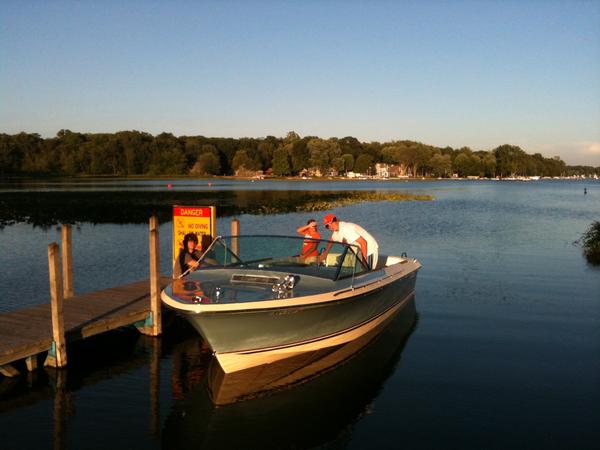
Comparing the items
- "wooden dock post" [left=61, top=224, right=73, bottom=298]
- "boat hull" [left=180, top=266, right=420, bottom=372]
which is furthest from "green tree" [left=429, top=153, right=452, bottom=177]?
"boat hull" [left=180, top=266, right=420, bottom=372]

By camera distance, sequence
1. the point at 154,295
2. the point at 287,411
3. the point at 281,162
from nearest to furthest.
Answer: the point at 287,411 < the point at 154,295 < the point at 281,162

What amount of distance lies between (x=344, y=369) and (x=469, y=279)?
940cm

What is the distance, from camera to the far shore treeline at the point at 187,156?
158 m

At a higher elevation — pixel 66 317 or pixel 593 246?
pixel 66 317

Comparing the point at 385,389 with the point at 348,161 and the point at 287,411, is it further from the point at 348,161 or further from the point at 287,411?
the point at 348,161

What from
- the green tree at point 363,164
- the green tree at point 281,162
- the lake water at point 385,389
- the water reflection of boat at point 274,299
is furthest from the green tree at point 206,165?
the water reflection of boat at point 274,299

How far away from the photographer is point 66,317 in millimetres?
10617

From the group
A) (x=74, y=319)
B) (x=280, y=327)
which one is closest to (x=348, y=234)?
(x=280, y=327)

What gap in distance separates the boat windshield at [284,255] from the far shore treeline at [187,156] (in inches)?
6149

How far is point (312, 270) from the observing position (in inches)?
382

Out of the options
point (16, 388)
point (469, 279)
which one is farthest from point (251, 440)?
point (469, 279)

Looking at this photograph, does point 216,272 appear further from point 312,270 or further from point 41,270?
point 41,270

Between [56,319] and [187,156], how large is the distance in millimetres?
169120

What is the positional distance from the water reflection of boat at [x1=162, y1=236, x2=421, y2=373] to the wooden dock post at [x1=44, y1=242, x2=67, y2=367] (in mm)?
1901
